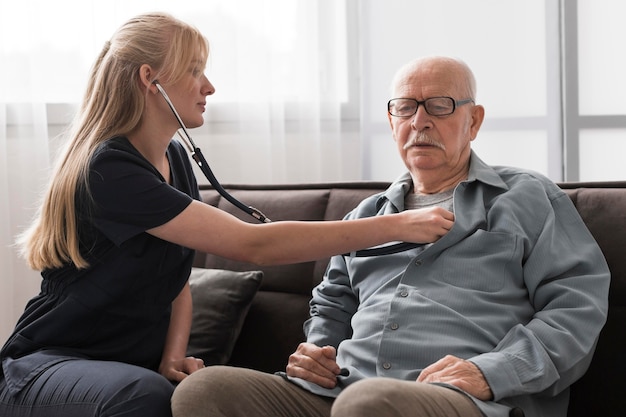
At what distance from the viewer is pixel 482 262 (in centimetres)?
184

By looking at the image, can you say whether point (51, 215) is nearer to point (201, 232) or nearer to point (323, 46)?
point (201, 232)

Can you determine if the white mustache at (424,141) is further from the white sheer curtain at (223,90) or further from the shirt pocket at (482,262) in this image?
the white sheer curtain at (223,90)

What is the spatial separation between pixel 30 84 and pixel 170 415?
1715mm

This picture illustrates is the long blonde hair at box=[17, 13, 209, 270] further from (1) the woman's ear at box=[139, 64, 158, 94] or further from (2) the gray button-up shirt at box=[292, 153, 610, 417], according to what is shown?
(2) the gray button-up shirt at box=[292, 153, 610, 417]

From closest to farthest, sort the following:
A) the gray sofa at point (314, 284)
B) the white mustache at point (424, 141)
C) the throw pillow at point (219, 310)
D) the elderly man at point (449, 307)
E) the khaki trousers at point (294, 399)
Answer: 1. the khaki trousers at point (294, 399)
2. the elderly man at point (449, 307)
3. the gray sofa at point (314, 284)
4. the white mustache at point (424, 141)
5. the throw pillow at point (219, 310)

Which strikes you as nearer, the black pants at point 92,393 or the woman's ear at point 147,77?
the black pants at point 92,393

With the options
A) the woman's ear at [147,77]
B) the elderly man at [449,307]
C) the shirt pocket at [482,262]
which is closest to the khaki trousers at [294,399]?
the elderly man at [449,307]

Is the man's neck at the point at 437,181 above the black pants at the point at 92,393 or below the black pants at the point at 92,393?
above

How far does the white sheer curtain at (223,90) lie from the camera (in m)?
3.06

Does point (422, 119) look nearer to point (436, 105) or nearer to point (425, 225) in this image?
point (436, 105)

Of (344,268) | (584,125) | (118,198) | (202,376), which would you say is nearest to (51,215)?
(118,198)

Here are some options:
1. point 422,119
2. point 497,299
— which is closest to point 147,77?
point 422,119

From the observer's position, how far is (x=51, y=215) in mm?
1876

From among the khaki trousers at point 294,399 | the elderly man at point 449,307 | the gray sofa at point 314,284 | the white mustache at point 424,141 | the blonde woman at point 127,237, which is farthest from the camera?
the white mustache at point 424,141
